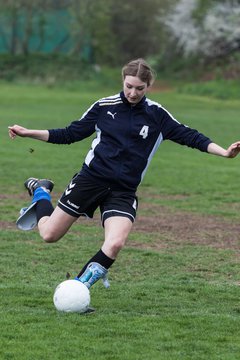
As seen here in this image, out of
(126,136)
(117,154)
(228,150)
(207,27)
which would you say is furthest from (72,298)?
(207,27)

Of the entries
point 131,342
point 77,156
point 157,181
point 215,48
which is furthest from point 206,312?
point 215,48

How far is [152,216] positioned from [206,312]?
5494 mm

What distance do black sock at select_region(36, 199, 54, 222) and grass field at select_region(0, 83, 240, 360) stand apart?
0.51 m

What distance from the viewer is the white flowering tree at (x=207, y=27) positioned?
49906 millimetres

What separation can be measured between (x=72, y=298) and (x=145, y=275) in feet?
6.64

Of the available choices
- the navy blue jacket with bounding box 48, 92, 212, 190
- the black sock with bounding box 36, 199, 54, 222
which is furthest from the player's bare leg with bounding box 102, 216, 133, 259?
the black sock with bounding box 36, 199, 54, 222

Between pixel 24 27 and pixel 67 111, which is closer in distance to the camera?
pixel 67 111

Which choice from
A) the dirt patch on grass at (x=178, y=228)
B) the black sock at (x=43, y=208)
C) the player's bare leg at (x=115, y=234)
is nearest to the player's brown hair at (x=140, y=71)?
the player's bare leg at (x=115, y=234)

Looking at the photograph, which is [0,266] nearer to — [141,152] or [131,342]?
[141,152]

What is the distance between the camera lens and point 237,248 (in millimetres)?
10516

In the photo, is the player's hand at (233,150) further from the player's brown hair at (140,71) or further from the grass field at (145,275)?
the grass field at (145,275)

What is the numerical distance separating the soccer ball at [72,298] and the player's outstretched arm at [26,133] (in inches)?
56.8

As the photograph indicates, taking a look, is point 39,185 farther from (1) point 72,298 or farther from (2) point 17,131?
(1) point 72,298

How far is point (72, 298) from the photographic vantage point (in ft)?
22.7
